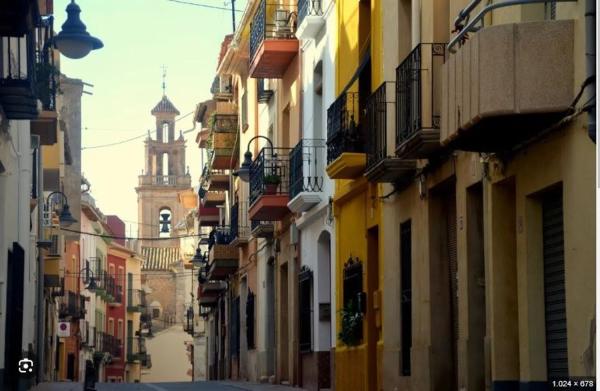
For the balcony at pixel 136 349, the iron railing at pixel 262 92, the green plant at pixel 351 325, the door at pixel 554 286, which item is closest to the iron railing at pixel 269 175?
the iron railing at pixel 262 92

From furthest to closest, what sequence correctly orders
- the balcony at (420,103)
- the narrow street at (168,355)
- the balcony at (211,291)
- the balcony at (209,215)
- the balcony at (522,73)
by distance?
the narrow street at (168,355), the balcony at (209,215), the balcony at (211,291), the balcony at (420,103), the balcony at (522,73)

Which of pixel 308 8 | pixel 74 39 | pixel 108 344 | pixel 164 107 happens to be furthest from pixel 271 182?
pixel 164 107

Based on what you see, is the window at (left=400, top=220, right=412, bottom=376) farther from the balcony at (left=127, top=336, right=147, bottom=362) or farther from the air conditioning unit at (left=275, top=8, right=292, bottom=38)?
the balcony at (left=127, top=336, right=147, bottom=362)

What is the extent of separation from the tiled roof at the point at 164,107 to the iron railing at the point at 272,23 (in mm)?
114133

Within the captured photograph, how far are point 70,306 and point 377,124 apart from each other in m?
46.6

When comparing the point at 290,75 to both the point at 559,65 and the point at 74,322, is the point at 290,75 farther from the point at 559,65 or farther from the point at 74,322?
the point at 74,322

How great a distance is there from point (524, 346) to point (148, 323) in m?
99.9

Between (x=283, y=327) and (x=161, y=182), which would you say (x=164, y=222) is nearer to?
(x=161, y=182)

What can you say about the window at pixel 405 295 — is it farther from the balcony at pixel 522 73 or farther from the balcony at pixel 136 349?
the balcony at pixel 136 349

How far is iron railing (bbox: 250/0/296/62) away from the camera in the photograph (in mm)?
29500

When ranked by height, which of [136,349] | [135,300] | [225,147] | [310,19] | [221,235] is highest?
[225,147]

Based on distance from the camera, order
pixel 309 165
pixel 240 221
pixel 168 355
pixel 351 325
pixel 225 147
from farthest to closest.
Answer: pixel 168 355
pixel 225 147
pixel 240 221
pixel 309 165
pixel 351 325

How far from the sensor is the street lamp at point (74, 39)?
1802cm

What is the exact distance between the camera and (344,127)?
2200 cm
